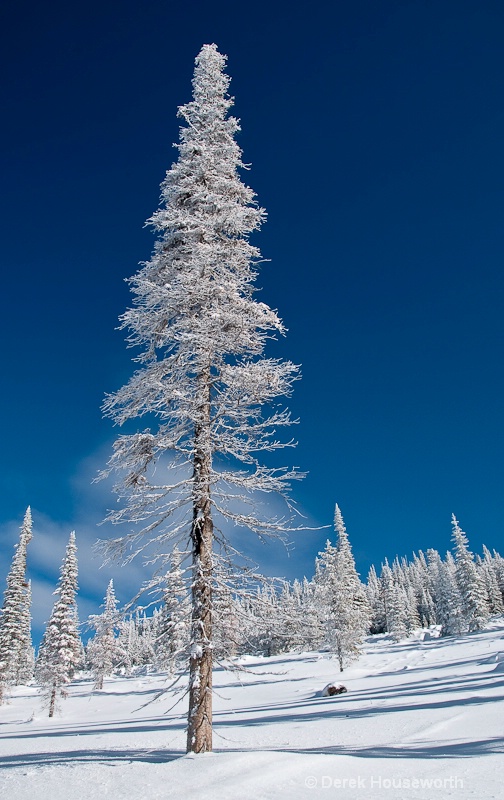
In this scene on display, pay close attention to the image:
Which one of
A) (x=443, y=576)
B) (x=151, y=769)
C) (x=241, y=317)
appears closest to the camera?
(x=151, y=769)

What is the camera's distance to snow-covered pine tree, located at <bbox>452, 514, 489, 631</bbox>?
6712cm

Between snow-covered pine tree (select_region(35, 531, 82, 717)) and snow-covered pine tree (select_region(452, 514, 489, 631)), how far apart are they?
51.7 meters

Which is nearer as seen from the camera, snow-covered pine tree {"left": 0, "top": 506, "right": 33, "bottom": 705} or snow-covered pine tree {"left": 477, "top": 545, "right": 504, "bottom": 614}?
snow-covered pine tree {"left": 0, "top": 506, "right": 33, "bottom": 705}

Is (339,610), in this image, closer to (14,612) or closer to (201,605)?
(14,612)

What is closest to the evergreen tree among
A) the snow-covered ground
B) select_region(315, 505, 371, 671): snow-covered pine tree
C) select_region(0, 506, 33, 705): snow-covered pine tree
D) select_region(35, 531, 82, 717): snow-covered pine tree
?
select_region(315, 505, 371, 671): snow-covered pine tree

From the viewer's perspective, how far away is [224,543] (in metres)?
10.7

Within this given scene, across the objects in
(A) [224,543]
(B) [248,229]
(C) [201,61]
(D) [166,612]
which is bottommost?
(D) [166,612]

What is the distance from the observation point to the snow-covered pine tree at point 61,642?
4628cm

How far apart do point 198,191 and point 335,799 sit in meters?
12.9

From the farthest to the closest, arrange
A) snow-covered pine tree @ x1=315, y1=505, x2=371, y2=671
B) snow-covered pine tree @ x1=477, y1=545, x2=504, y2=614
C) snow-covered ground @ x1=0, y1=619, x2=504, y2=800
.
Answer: snow-covered pine tree @ x1=477, y1=545, x2=504, y2=614 → snow-covered pine tree @ x1=315, y1=505, x2=371, y2=671 → snow-covered ground @ x1=0, y1=619, x2=504, y2=800

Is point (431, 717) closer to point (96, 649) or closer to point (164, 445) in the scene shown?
point (164, 445)

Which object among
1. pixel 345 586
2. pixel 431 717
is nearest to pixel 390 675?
pixel 345 586

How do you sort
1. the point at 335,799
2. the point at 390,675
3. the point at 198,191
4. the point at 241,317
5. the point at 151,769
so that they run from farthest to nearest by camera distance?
the point at 390,675 < the point at 198,191 < the point at 241,317 < the point at 151,769 < the point at 335,799

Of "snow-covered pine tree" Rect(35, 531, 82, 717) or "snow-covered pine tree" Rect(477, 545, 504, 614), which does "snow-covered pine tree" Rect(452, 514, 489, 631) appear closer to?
"snow-covered pine tree" Rect(477, 545, 504, 614)
